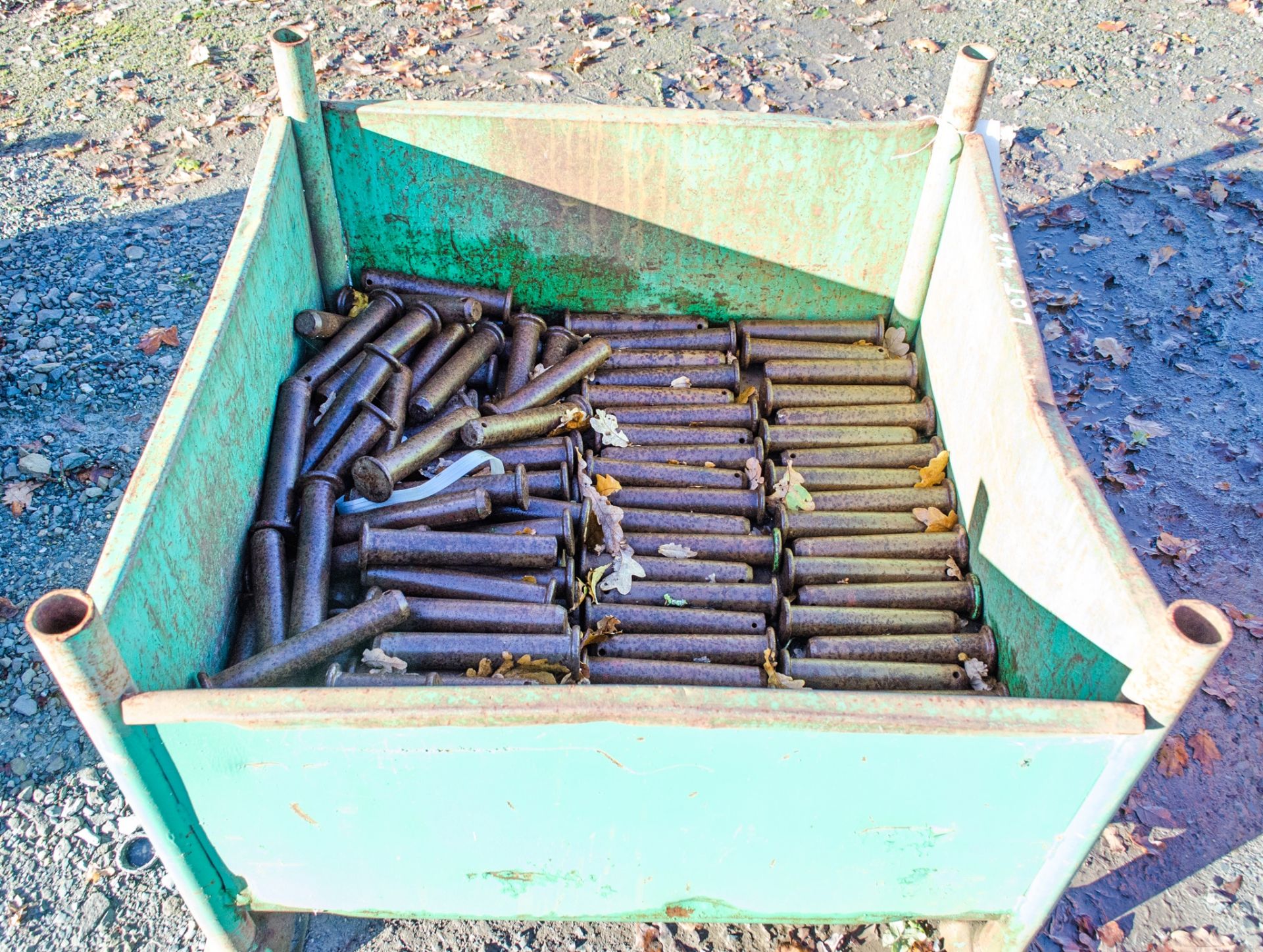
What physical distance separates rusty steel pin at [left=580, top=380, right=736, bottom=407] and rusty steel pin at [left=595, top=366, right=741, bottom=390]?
106 mm

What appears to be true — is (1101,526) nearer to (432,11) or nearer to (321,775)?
(321,775)

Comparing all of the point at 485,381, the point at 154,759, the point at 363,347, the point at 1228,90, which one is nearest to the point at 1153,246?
the point at 1228,90

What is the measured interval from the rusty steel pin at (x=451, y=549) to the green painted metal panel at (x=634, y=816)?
1519 millimetres

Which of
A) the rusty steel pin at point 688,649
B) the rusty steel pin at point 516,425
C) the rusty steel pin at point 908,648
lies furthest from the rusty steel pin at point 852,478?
the rusty steel pin at point 516,425

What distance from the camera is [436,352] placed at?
5676 millimetres

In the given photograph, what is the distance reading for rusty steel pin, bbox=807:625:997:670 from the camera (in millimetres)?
4457

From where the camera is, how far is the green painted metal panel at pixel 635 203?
543cm

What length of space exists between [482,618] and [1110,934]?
10.3 feet

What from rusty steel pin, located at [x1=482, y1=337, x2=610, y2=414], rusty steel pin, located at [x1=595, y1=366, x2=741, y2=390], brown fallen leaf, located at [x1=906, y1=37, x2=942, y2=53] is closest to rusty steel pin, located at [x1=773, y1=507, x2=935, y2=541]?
rusty steel pin, located at [x1=595, y1=366, x2=741, y2=390]

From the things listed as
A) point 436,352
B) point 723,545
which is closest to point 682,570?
point 723,545

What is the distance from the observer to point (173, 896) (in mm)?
4262

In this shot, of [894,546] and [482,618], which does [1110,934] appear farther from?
[482,618]

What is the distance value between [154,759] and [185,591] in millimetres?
855

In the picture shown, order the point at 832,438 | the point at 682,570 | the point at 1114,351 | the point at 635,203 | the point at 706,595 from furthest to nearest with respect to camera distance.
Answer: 1. the point at 1114,351
2. the point at 635,203
3. the point at 832,438
4. the point at 682,570
5. the point at 706,595
